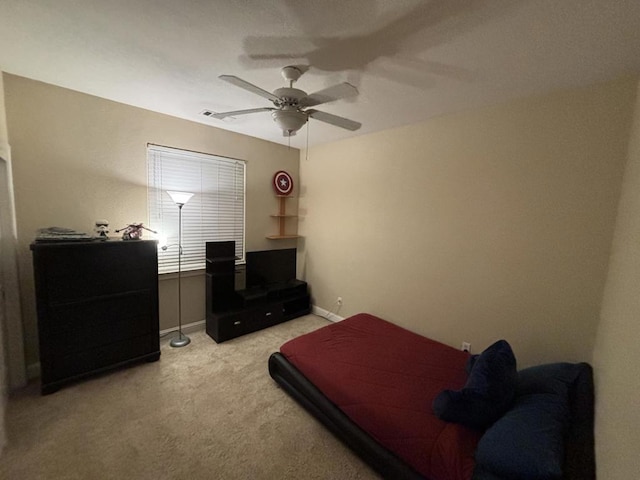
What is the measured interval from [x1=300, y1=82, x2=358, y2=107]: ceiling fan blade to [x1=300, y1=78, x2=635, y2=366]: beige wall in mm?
1541

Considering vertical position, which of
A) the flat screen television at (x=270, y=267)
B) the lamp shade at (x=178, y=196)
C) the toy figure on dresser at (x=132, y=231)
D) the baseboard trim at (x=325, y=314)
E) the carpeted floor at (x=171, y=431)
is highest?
the lamp shade at (x=178, y=196)

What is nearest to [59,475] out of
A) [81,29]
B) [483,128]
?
[81,29]

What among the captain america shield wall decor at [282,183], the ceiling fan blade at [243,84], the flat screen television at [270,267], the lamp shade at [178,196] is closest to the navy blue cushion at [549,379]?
the ceiling fan blade at [243,84]

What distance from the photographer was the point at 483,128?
2305 millimetres

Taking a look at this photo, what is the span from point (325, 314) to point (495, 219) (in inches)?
102

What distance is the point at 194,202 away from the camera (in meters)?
3.20

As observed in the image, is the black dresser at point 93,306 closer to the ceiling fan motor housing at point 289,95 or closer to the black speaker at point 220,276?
the black speaker at point 220,276

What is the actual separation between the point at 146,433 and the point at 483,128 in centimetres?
372

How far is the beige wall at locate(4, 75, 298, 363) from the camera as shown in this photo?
2137 millimetres

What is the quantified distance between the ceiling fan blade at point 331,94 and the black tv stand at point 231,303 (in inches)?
88.6

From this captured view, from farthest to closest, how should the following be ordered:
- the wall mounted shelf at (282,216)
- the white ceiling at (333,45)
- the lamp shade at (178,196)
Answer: the wall mounted shelf at (282,216) < the lamp shade at (178,196) < the white ceiling at (333,45)

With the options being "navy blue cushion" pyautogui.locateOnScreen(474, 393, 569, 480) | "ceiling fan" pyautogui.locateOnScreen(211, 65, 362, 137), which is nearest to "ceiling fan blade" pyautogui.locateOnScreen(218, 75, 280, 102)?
"ceiling fan" pyautogui.locateOnScreen(211, 65, 362, 137)

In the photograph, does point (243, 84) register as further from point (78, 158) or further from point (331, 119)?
point (78, 158)

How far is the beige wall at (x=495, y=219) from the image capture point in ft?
6.06
